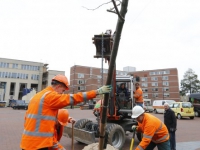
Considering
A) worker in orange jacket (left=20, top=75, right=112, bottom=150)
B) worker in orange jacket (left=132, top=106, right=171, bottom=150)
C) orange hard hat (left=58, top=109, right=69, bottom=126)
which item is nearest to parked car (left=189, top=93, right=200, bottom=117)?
worker in orange jacket (left=132, top=106, right=171, bottom=150)

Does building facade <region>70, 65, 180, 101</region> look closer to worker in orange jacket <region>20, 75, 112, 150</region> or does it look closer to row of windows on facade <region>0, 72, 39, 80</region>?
row of windows on facade <region>0, 72, 39, 80</region>

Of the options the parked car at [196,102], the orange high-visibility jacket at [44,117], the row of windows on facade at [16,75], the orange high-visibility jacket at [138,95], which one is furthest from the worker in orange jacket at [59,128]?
the row of windows on facade at [16,75]

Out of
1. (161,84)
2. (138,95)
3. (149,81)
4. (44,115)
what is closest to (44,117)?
(44,115)

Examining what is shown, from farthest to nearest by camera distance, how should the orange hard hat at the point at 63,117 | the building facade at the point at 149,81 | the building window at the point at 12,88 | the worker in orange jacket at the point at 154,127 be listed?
the building facade at the point at 149,81 → the building window at the point at 12,88 → the worker in orange jacket at the point at 154,127 → the orange hard hat at the point at 63,117

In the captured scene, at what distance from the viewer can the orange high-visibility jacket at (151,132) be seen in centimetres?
351

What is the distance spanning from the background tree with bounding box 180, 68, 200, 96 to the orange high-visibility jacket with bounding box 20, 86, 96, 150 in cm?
7584

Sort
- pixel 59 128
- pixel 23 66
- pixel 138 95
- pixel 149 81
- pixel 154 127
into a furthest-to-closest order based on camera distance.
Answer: pixel 149 81 → pixel 23 66 → pixel 138 95 → pixel 154 127 → pixel 59 128

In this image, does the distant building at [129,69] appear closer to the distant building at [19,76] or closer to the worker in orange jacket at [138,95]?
the distant building at [19,76]

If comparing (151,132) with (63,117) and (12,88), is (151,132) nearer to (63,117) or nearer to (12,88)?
(63,117)

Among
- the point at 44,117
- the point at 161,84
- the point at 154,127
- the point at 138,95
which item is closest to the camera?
the point at 44,117

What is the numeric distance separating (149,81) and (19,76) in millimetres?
52114

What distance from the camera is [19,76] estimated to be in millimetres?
64625

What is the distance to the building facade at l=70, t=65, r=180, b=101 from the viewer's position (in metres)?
73.1

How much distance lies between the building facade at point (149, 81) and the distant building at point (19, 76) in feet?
36.9
